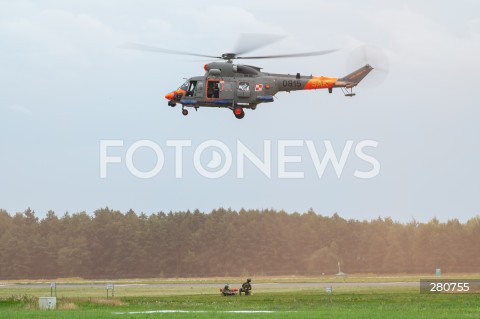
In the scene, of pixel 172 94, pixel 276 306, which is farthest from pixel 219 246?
pixel 276 306

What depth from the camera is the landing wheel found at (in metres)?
63.8

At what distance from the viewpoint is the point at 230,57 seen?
6544 cm

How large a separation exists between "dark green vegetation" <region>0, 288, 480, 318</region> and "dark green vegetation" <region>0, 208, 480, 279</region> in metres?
100

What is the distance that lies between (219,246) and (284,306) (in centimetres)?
12301

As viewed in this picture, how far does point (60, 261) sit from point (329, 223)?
55032 mm

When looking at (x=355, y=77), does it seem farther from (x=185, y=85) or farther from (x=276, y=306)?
(x=276, y=306)

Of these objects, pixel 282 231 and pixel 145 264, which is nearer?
pixel 145 264

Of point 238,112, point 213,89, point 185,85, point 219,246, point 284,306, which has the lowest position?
point 284,306

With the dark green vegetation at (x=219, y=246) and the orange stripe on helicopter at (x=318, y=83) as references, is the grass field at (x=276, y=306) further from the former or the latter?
the dark green vegetation at (x=219, y=246)

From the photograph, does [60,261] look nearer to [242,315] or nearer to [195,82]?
[195,82]

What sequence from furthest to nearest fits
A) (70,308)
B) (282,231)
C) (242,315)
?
(282,231), (70,308), (242,315)

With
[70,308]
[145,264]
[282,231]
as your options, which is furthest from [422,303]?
[282,231]

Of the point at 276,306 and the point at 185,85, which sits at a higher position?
the point at 185,85

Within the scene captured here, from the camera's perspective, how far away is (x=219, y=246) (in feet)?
580
